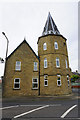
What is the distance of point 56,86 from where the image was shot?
16.3m

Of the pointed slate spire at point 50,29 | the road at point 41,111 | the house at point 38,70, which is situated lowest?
the road at point 41,111

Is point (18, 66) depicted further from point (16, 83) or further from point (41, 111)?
point (41, 111)

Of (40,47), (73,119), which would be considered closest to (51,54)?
(40,47)

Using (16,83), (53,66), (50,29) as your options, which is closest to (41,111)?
(16,83)

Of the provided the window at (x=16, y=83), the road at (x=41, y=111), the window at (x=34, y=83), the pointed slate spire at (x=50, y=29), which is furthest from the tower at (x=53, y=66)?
the road at (x=41, y=111)

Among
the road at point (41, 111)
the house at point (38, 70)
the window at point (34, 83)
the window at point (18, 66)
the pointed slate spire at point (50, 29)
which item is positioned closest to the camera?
the road at point (41, 111)

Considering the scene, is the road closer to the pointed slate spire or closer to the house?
the house

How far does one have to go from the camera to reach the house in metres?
16.2

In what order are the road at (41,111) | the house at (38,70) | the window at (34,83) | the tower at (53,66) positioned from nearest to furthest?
the road at (41,111), the house at (38,70), the tower at (53,66), the window at (34,83)

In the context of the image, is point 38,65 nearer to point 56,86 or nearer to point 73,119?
point 56,86

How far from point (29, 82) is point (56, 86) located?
5.15m

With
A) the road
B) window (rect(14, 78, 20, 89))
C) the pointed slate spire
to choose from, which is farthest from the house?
the road

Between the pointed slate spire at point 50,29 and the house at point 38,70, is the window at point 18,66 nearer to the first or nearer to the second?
the house at point 38,70

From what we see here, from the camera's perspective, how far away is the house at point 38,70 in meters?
16.2
